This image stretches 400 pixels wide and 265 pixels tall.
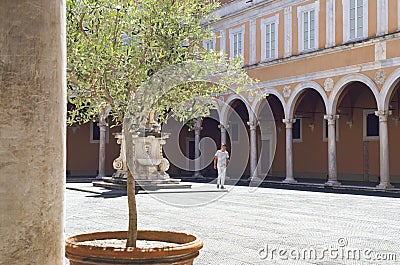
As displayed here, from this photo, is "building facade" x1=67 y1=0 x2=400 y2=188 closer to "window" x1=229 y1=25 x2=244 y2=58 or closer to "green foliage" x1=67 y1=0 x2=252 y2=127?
"window" x1=229 y1=25 x2=244 y2=58

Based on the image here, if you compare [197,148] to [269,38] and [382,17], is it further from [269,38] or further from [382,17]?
[382,17]

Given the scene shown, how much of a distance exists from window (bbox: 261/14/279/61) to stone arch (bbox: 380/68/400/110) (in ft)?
19.9

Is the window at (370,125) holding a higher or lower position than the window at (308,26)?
lower

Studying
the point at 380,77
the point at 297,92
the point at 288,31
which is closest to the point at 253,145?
the point at 297,92

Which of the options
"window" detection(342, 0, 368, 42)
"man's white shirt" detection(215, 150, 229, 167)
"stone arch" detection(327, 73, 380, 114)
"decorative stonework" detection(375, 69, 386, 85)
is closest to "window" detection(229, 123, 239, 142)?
"stone arch" detection(327, 73, 380, 114)

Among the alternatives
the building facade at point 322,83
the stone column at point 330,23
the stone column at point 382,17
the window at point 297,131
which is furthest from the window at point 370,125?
the stone column at point 382,17

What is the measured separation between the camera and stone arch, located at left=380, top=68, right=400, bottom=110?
1839 centimetres

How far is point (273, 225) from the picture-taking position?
9.13 m

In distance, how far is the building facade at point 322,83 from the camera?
751 inches

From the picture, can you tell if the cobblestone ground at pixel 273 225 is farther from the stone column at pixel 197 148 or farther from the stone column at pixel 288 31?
the stone column at pixel 197 148

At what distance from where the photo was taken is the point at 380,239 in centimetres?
757

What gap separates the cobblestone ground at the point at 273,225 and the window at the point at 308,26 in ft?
28.7

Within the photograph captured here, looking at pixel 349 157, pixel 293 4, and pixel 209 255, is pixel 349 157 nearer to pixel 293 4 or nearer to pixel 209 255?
pixel 293 4

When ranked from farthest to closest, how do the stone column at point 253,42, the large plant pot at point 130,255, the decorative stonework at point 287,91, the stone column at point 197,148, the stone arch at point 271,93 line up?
the stone column at point 197,148 < the stone column at point 253,42 < the stone arch at point 271,93 < the decorative stonework at point 287,91 < the large plant pot at point 130,255
